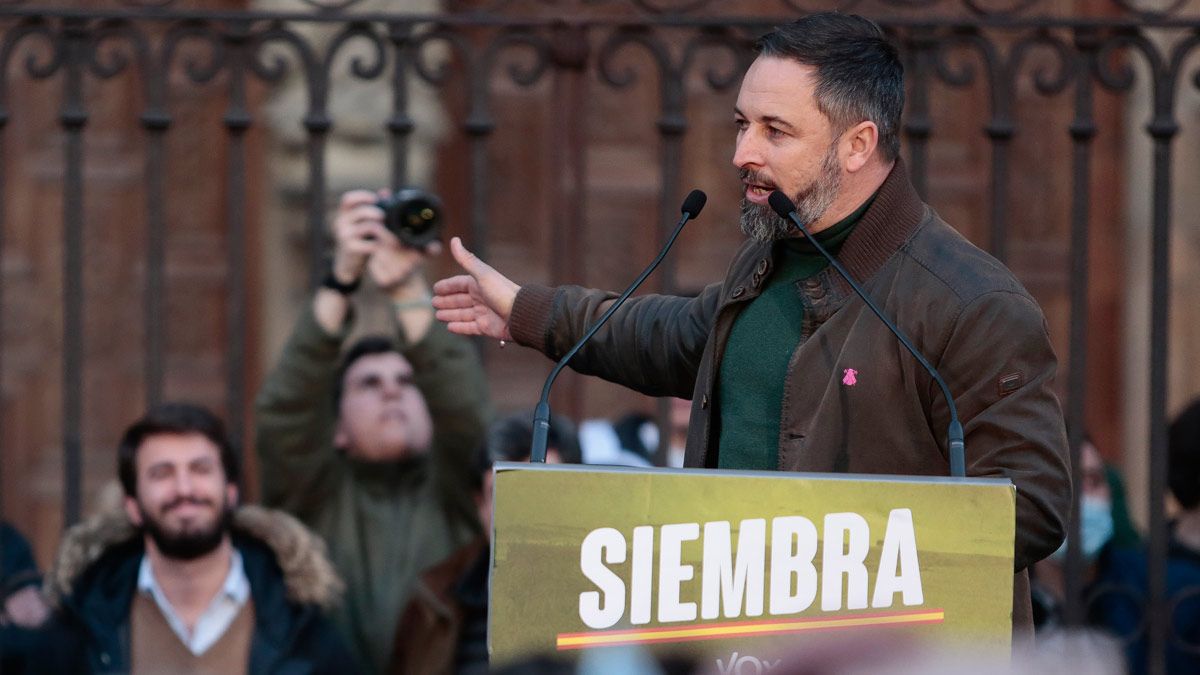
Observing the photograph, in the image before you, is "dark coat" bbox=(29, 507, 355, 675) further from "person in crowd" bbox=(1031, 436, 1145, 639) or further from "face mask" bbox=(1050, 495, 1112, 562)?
"face mask" bbox=(1050, 495, 1112, 562)

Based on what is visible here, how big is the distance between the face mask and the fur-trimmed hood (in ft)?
6.19

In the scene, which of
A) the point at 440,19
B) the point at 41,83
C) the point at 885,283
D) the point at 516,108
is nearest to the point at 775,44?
the point at 885,283

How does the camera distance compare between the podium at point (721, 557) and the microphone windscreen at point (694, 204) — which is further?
the microphone windscreen at point (694, 204)

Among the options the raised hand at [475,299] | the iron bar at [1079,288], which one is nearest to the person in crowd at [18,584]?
the raised hand at [475,299]

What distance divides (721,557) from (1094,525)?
3.20 meters

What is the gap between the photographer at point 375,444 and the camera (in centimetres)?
515

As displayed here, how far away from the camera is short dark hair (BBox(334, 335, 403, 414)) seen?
17.6ft

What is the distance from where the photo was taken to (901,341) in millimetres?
2887

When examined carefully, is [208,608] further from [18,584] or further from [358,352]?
[358,352]

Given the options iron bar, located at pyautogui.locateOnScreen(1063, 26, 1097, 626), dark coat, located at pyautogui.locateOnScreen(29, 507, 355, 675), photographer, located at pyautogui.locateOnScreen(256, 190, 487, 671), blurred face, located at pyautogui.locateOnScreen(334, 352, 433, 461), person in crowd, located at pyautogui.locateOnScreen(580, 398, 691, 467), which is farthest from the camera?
person in crowd, located at pyautogui.locateOnScreen(580, 398, 691, 467)

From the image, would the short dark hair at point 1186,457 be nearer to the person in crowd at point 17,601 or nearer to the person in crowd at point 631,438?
the person in crowd at point 631,438

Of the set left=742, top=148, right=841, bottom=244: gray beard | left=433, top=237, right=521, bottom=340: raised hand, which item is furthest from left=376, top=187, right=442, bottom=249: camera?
left=742, top=148, right=841, bottom=244: gray beard

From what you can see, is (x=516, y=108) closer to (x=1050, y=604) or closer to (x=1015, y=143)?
(x=1015, y=143)

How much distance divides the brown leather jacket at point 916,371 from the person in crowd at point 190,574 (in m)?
2.05
